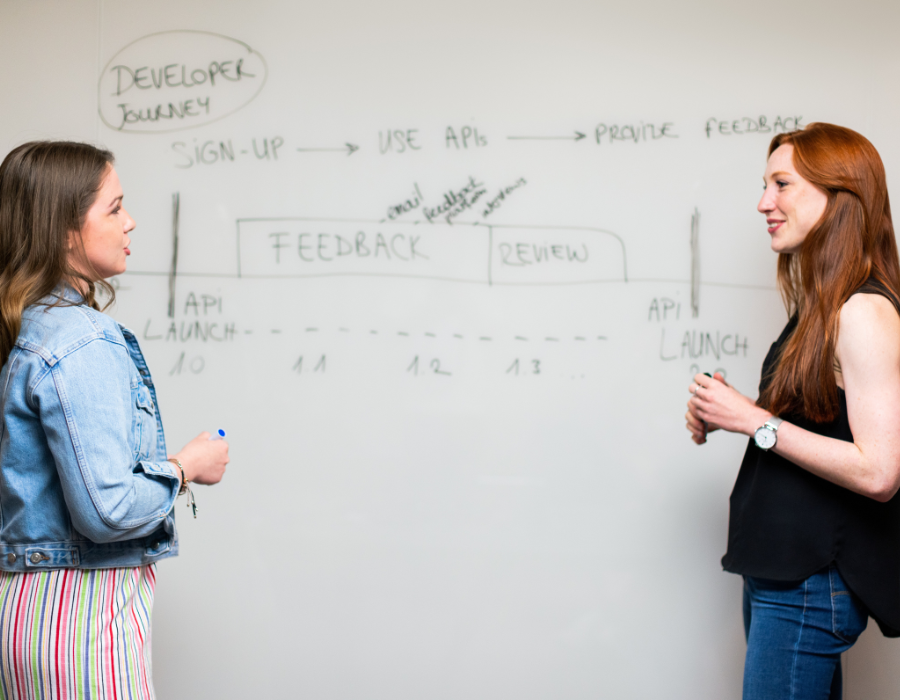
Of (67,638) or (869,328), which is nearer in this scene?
(67,638)

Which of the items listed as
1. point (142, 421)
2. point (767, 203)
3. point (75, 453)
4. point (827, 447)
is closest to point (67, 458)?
point (75, 453)

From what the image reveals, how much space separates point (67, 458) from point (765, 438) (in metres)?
1.01

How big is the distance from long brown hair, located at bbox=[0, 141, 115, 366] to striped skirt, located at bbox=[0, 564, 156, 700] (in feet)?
1.09

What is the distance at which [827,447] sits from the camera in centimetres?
102

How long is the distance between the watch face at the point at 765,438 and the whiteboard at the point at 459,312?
1.78 feet

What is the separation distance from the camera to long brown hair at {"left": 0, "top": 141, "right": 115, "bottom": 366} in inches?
35.5

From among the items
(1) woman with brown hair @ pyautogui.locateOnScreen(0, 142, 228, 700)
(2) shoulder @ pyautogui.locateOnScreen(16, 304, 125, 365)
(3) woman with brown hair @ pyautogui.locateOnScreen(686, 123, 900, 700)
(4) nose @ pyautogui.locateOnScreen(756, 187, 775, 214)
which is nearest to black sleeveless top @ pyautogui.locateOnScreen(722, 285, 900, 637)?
(3) woman with brown hair @ pyautogui.locateOnScreen(686, 123, 900, 700)

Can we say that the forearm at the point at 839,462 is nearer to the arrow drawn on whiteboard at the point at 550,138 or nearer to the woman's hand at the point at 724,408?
the woman's hand at the point at 724,408

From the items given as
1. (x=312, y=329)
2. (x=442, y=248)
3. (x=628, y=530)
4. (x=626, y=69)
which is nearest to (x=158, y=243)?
(x=312, y=329)

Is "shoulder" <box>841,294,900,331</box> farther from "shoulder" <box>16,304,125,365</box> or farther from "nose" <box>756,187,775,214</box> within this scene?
"shoulder" <box>16,304,125,365</box>

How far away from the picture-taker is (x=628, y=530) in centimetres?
162

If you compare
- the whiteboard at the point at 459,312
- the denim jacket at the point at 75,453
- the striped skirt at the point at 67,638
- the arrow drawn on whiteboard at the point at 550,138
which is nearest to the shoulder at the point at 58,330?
the denim jacket at the point at 75,453

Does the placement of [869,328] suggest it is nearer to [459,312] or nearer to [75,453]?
[459,312]

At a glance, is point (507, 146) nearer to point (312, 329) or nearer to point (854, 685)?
point (312, 329)
